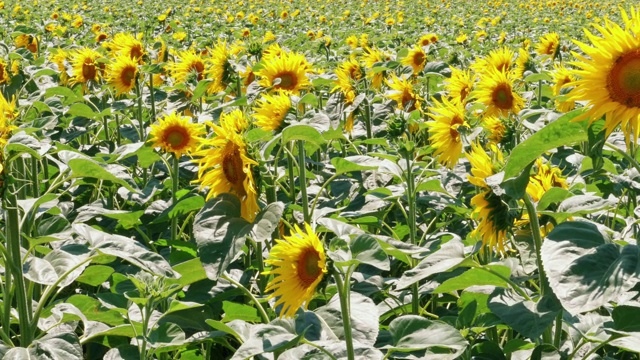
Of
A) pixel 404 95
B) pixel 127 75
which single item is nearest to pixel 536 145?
pixel 404 95

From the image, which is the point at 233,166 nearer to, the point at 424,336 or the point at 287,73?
the point at 424,336

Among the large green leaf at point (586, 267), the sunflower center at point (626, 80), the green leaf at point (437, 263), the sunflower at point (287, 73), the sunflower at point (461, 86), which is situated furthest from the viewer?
the sunflower at point (461, 86)

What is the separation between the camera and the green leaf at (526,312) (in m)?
1.61

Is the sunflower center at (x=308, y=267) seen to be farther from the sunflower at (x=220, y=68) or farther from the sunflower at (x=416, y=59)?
the sunflower at (x=416, y=59)

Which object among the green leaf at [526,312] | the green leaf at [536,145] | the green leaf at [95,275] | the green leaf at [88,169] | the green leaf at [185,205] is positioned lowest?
the green leaf at [95,275]

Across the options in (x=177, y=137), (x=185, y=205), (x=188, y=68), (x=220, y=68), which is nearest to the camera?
(x=185, y=205)

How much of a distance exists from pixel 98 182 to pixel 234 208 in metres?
1.55

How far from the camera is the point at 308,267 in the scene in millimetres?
1809

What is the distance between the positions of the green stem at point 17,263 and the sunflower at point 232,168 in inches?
19.9

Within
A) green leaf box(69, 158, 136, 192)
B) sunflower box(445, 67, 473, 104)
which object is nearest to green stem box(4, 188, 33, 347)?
green leaf box(69, 158, 136, 192)

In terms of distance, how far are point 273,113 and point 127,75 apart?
182 centimetres

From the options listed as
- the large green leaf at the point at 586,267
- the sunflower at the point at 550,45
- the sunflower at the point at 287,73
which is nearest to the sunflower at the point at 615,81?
the large green leaf at the point at 586,267

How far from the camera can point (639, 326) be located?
5.25 ft

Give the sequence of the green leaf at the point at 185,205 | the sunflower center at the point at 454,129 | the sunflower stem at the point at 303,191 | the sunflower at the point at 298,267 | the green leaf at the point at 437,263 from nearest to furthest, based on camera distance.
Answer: the green leaf at the point at 437,263
the sunflower at the point at 298,267
the sunflower stem at the point at 303,191
the green leaf at the point at 185,205
the sunflower center at the point at 454,129
